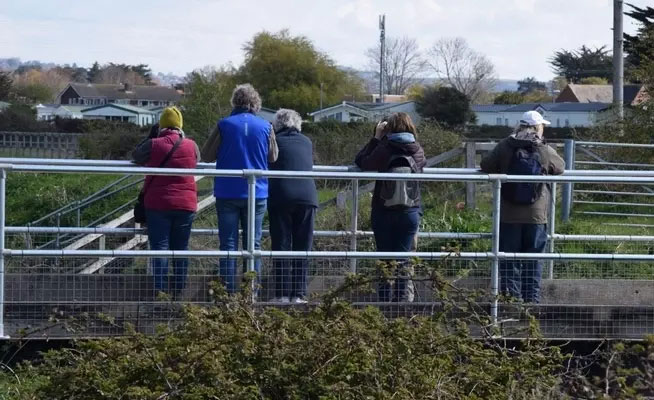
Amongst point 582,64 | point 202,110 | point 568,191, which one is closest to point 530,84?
point 582,64

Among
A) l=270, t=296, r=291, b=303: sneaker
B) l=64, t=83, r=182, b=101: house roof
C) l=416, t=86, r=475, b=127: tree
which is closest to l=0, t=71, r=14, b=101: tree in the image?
l=416, t=86, r=475, b=127: tree

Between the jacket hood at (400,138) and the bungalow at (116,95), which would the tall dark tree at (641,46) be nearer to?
the jacket hood at (400,138)

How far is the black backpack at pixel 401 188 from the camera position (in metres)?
8.28

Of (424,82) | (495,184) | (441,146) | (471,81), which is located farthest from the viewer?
(424,82)

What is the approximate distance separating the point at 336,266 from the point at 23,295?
2.29m

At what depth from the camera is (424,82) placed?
10625 cm

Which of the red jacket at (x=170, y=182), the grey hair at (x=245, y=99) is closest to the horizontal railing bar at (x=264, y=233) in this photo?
the red jacket at (x=170, y=182)

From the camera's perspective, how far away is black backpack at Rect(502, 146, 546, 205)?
8305mm

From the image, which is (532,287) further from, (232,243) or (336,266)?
(232,243)

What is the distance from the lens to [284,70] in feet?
220

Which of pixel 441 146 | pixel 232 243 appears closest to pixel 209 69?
pixel 441 146

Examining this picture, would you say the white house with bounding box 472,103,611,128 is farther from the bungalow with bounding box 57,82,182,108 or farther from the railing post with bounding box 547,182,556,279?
the railing post with bounding box 547,182,556,279

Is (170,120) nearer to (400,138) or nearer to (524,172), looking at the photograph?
(400,138)

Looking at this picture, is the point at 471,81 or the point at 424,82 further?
the point at 424,82
